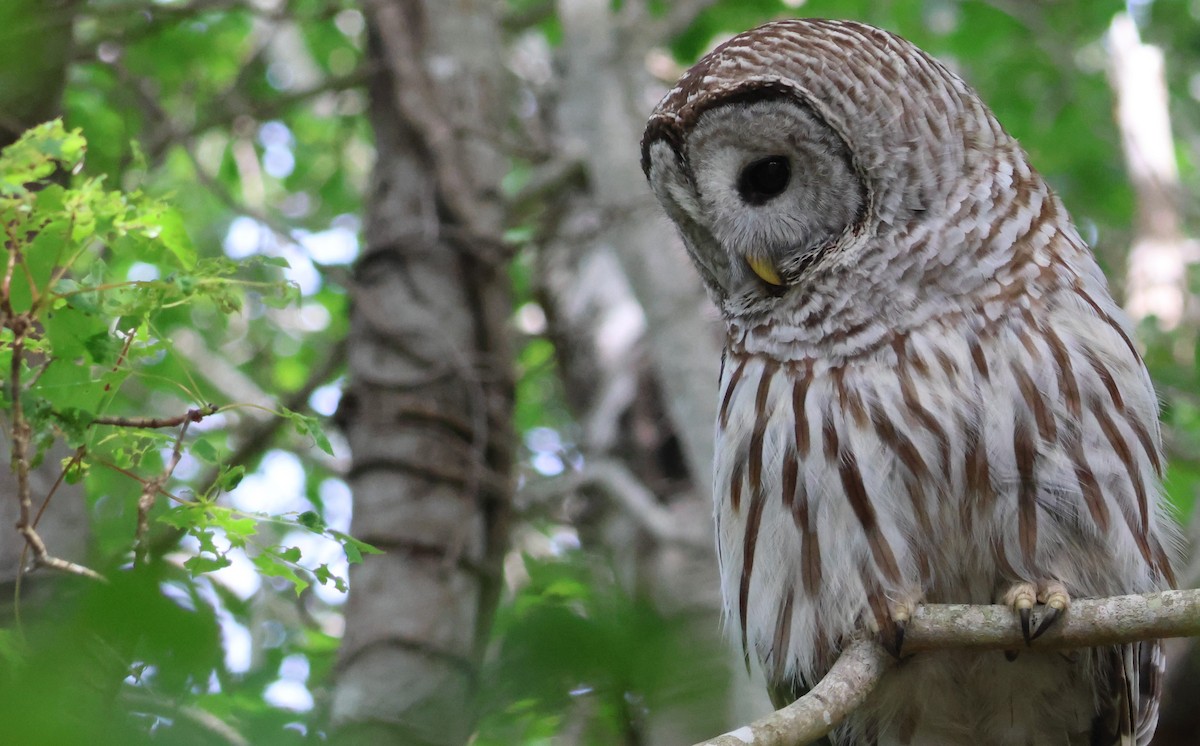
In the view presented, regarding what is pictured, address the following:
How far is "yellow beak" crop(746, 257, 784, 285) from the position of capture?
99.3 inches

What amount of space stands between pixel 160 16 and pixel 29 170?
133 inches

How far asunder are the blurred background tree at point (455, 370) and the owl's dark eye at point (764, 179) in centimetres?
50

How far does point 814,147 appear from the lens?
8.06 ft

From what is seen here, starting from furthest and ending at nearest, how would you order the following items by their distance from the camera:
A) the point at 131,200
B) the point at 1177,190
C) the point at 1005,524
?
the point at 1177,190 → the point at 1005,524 → the point at 131,200

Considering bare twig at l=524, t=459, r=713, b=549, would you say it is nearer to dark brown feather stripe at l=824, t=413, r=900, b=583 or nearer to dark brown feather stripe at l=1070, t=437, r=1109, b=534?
dark brown feather stripe at l=824, t=413, r=900, b=583

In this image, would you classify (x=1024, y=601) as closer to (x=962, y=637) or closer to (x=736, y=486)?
(x=962, y=637)

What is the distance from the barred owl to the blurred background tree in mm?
305

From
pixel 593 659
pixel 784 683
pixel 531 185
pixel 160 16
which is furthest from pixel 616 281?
pixel 593 659

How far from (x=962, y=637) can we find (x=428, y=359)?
2252 millimetres

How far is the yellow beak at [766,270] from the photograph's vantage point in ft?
8.28

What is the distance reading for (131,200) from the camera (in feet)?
5.07

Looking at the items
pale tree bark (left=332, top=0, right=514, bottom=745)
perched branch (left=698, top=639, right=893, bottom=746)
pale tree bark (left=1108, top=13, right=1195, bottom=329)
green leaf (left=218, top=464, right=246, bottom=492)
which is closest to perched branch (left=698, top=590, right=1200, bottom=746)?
perched branch (left=698, top=639, right=893, bottom=746)

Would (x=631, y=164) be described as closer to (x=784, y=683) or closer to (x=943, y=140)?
(x=943, y=140)

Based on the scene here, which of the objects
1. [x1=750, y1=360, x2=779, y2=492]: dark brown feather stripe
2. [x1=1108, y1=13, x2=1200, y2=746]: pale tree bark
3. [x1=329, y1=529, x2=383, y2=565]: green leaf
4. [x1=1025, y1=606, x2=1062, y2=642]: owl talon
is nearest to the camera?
[x1=329, y1=529, x2=383, y2=565]: green leaf
